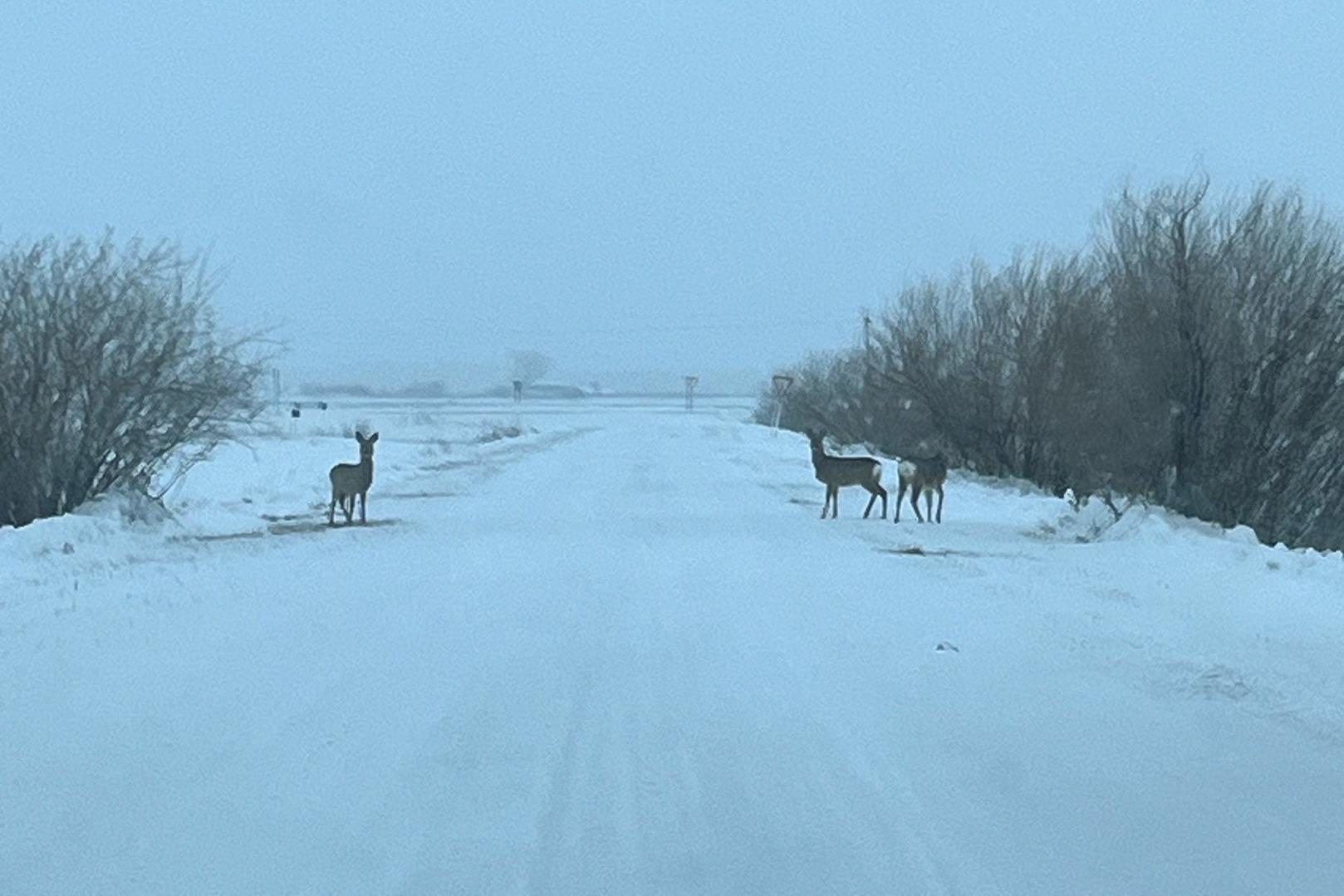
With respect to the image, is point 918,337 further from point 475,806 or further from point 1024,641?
point 475,806

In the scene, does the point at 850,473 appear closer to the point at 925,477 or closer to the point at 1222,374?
the point at 925,477

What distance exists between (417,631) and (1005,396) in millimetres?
27667

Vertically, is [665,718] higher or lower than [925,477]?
lower

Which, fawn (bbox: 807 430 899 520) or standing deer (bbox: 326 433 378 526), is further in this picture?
fawn (bbox: 807 430 899 520)

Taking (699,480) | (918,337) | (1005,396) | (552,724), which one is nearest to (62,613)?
(552,724)

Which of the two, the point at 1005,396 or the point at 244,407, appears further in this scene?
the point at 1005,396

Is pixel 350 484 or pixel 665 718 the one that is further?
pixel 350 484

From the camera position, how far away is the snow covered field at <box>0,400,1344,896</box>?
20.7 ft

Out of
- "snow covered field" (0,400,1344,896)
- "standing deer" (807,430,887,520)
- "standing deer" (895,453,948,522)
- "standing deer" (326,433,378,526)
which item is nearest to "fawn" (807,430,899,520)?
"standing deer" (807,430,887,520)

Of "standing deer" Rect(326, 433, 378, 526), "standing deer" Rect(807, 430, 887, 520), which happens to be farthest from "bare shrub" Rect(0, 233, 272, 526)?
"standing deer" Rect(807, 430, 887, 520)

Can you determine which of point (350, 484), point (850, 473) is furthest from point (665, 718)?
point (850, 473)

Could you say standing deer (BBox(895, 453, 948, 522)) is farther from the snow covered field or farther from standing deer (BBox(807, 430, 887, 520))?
the snow covered field

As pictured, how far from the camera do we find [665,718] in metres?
8.95

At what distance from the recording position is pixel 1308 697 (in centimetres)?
963
